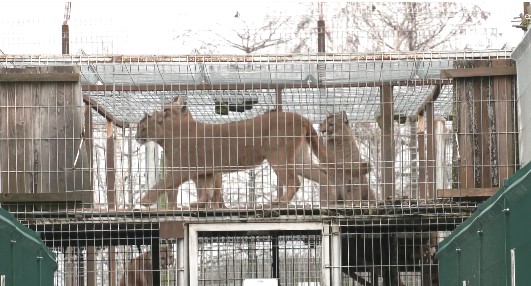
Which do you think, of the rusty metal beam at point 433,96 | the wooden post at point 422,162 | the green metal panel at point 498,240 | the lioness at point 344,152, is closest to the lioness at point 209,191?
the lioness at point 344,152

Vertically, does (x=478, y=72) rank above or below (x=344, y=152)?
above

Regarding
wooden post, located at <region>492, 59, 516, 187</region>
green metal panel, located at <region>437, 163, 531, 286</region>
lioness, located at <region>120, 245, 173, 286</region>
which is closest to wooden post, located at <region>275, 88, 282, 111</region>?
wooden post, located at <region>492, 59, 516, 187</region>

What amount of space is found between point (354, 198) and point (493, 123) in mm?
1934

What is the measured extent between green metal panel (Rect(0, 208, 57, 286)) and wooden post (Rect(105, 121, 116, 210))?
2345 millimetres

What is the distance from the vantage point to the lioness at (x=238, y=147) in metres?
16.1

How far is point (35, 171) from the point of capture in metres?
15.7

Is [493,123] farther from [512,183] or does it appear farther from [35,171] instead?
[512,183]

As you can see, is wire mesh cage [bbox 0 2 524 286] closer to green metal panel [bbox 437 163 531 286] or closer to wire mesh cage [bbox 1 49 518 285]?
wire mesh cage [bbox 1 49 518 285]

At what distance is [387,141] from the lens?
1597 centimetres

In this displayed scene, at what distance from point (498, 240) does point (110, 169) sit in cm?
775

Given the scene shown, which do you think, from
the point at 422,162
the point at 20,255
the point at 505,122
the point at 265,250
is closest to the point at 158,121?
the point at 422,162

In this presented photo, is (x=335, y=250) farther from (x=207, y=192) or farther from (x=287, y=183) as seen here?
(x=207, y=192)

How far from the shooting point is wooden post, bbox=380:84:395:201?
1593cm

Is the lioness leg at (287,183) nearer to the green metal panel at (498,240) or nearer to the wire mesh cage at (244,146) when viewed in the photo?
the wire mesh cage at (244,146)
